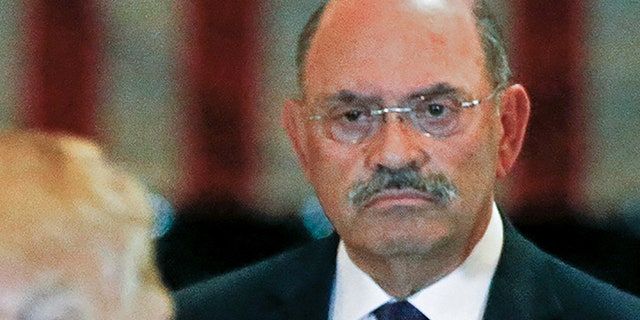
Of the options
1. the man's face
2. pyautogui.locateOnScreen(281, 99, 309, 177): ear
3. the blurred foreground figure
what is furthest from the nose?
the blurred foreground figure

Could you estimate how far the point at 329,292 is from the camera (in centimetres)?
101

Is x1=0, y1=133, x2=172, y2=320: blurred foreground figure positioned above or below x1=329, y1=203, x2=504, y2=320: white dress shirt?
above

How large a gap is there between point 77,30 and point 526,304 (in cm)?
72

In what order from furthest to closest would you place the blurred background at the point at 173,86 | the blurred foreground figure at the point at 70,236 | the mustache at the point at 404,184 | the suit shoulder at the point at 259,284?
1. the blurred background at the point at 173,86
2. the suit shoulder at the point at 259,284
3. the mustache at the point at 404,184
4. the blurred foreground figure at the point at 70,236

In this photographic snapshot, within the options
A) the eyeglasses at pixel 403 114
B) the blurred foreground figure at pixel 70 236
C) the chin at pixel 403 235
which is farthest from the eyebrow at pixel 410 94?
the blurred foreground figure at pixel 70 236

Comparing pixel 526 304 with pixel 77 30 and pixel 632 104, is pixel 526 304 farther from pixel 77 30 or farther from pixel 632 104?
pixel 77 30

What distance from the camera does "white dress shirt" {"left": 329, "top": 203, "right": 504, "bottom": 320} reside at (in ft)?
3.22

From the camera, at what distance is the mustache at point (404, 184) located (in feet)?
3.06

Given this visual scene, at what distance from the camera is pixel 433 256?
986 mm

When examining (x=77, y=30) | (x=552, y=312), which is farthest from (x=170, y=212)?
(x=552, y=312)

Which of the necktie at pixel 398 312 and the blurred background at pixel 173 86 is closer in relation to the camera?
the necktie at pixel 398 312

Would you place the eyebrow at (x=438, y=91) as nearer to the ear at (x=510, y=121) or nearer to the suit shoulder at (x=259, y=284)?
the ear at (x=510, y=121)

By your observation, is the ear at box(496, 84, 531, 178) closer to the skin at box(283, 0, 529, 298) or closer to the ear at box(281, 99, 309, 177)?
the skin at box(283, 0, 529, 298)

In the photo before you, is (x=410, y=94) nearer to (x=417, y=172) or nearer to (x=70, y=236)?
(x=417, y=172)
